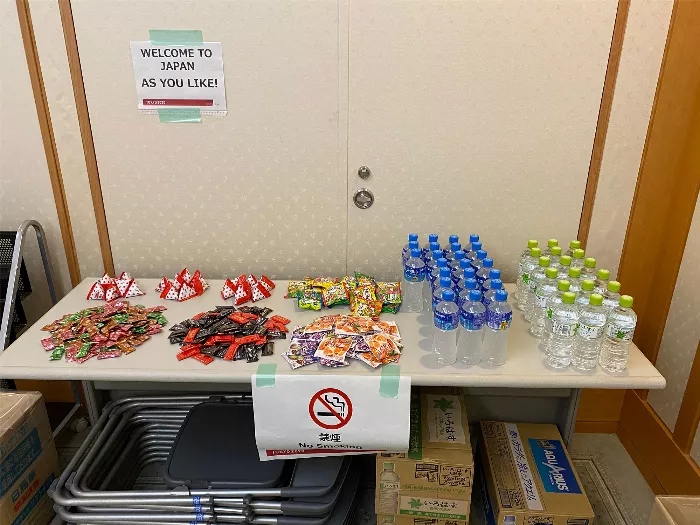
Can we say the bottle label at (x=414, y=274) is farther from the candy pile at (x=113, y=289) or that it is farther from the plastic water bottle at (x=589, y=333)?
the candy pile at (x=113, y=289)

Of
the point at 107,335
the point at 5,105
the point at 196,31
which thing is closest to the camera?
the point at 107,335

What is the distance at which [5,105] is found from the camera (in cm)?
179

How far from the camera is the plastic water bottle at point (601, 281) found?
1485mm

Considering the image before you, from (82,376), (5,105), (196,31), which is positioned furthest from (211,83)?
(82,376)

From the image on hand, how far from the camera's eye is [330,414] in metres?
1.42

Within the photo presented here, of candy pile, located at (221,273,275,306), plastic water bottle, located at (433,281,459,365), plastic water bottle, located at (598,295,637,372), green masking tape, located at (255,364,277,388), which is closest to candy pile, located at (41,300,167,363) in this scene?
candy pile, located at (221,273,275,306)

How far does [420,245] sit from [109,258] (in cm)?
122

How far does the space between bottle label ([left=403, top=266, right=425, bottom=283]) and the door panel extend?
0.25 m

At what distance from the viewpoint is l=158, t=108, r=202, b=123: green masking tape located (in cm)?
177

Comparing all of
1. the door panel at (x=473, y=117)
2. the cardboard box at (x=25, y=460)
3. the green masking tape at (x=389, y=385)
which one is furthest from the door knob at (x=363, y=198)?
the cardboard box at (x=25, y=460)

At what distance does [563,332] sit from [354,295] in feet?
2.16

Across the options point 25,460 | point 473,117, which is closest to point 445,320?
point 473,117

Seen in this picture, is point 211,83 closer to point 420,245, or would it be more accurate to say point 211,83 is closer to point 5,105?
point 5,105

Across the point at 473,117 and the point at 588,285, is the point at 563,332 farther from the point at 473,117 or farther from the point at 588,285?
the point at 473,117
